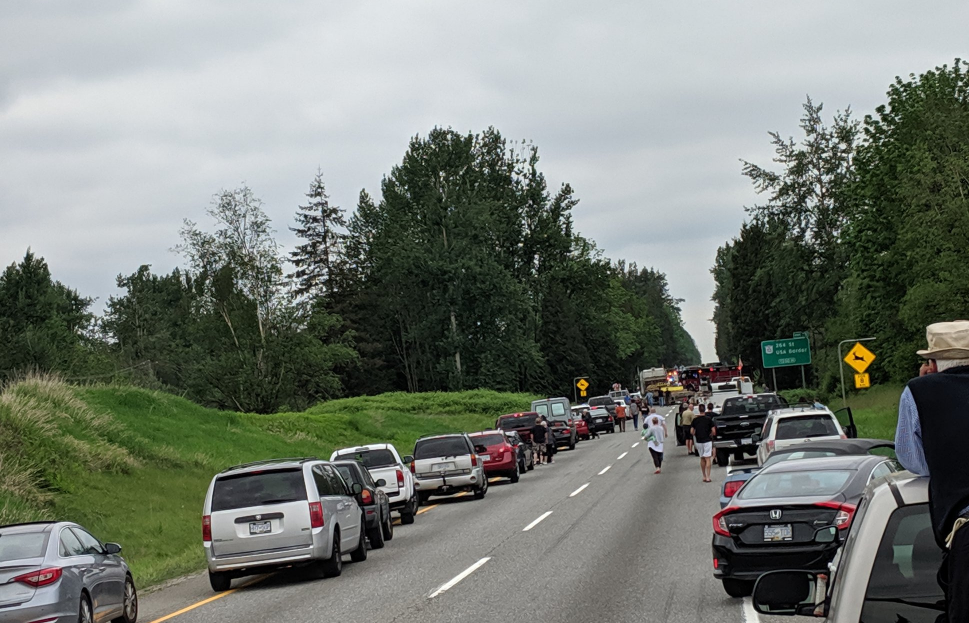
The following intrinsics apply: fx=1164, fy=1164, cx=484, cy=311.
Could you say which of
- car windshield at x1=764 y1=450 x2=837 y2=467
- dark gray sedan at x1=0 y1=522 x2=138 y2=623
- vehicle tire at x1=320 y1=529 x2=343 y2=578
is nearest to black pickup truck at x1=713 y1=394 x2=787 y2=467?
car windshield at x1=764 y1=450 x2=837 y2=467

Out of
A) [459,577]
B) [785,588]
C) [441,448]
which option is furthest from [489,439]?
[785,588]

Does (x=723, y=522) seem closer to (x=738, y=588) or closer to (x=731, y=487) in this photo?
(x=738, y=588)

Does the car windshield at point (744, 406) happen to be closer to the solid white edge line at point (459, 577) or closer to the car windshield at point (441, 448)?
the car windshield at point (441, 448)

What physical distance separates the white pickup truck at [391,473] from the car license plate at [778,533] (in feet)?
45.4

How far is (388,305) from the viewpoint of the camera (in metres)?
97.3

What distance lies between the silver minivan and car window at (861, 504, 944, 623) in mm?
12694

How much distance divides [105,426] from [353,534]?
15.8m

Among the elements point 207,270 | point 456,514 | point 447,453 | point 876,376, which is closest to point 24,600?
point 456,514

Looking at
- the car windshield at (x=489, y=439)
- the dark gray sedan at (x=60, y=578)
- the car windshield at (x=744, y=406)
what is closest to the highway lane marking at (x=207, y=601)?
the dark gray sedan at (x=60, y=578)

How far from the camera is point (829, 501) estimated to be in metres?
11.2

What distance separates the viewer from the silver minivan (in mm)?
15883

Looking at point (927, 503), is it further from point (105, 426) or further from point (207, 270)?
point (207, 270)

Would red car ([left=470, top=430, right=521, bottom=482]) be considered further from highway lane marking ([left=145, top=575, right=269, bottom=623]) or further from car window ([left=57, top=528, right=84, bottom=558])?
car window ([left=57, top=528, right=84, bottom=558])

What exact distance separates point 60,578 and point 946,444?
32.5 feet
